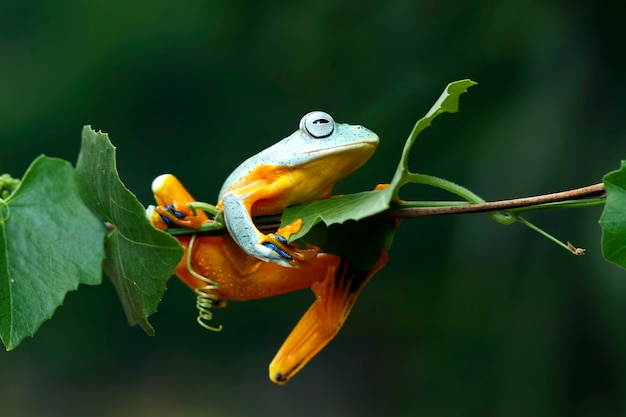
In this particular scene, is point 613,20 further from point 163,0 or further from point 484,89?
point 163,0

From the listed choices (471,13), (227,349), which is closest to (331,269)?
(471,13)

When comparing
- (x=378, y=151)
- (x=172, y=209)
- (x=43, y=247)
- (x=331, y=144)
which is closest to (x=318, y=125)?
(x=331, y=144)

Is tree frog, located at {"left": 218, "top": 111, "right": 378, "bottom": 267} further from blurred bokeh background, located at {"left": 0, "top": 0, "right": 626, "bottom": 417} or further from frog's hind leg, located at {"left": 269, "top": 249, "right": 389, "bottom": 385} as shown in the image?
blurred bokeh background, located at {"left": 0, "top": 0, "right": 626, "bottom": 417}

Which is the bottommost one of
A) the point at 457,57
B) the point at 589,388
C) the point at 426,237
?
the point at 589,388

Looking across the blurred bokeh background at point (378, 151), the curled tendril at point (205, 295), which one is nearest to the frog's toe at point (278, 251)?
the curled tendril at point (205, 295)

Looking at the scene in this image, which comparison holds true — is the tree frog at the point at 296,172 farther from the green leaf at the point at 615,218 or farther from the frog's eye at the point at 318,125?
the green leaf at the point at 615,218

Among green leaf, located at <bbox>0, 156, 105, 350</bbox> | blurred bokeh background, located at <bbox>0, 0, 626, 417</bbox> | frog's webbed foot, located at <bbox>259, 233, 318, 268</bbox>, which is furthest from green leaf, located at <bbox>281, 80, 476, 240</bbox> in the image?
blurred bokeh background, located at <bbox>0, 0, 626, 417</bbox>
